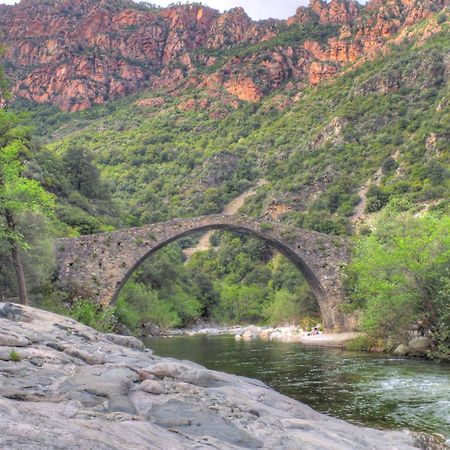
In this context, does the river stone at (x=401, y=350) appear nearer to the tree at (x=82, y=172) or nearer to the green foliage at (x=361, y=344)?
the green foliage at (x=361, y=344)

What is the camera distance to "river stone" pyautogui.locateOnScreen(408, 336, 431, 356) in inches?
714

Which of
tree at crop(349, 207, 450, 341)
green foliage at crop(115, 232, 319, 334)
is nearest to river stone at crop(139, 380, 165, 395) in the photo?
tree at crop(349, 207, 450, 341)

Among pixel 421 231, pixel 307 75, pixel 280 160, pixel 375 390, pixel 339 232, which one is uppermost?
pixel 307 75

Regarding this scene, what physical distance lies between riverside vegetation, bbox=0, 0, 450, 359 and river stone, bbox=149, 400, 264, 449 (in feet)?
31.2

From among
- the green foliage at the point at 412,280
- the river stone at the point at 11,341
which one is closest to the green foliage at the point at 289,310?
the green foliage at the point at 412,280

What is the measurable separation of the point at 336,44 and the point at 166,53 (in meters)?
53.6

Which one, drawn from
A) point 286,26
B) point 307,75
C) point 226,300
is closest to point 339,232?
point 226,300

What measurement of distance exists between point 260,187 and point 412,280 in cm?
6304

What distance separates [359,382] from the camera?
45.1 ft

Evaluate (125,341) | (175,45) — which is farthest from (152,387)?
(175,45)

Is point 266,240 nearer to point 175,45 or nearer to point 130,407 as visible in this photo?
point 130,407

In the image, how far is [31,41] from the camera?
5527 inches

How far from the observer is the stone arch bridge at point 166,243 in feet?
83.9

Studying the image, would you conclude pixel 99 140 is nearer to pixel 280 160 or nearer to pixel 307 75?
pixel 280 160
